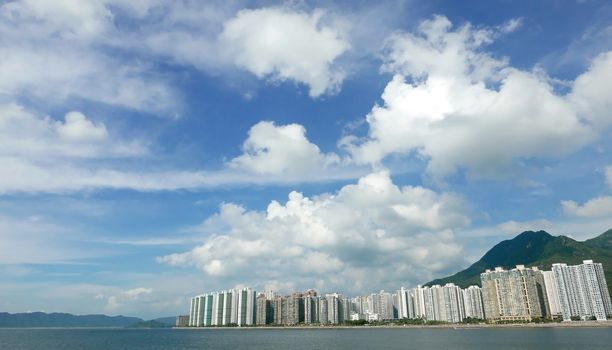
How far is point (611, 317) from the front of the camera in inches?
7490

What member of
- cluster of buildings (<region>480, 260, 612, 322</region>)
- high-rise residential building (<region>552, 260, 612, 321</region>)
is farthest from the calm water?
cluster of buildings (<region>480, 260, 612, 322</region>)

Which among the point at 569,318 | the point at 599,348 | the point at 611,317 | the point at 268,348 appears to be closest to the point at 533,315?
the point at 569,318

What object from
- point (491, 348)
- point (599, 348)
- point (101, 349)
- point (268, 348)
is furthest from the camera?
point (101, 349)

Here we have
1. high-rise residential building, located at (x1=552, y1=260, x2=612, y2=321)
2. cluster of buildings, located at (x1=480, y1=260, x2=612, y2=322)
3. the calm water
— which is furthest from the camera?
cluster of buildings, located at (x1=480, y1=260, x2=612, y2=322)

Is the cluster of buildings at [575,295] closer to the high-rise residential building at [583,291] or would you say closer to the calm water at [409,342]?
the high-rise residential building at [583,291]

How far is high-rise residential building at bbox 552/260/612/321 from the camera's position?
18475 centimetres

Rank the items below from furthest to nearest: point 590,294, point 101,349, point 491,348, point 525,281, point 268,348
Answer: point 525,281, point 590,294, point 101,349, point 268,348, point 491,348

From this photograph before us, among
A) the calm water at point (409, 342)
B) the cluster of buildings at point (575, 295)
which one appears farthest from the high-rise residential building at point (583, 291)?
the calm water at point (409, 342)

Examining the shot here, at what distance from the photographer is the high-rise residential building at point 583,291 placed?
184750 millimetres

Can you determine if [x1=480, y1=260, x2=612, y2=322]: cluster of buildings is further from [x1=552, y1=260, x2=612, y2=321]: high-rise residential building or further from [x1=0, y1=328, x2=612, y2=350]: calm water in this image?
[x1=0, y1=328, x2=612, y2=350]: calm water

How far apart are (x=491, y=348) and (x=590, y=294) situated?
13147 centimetres

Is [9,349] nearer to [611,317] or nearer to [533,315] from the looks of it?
[533,315]

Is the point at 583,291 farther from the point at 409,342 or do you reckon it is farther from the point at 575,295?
the point at 409,342

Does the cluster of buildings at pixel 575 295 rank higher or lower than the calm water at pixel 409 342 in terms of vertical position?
higher
